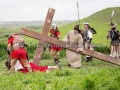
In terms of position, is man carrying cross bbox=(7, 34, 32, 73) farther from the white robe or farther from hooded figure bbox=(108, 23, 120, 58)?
hooded figure bbox=(108, 23, 120, 58)

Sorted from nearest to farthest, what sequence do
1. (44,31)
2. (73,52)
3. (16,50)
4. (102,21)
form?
1. (16,50)
2. (44,31)
3. (73,52)
4. (102,21)

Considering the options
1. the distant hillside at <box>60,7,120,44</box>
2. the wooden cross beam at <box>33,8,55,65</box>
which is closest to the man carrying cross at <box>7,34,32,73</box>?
the wooden cross beam at <box>33,8,55,65</box>

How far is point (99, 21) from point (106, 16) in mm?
3048

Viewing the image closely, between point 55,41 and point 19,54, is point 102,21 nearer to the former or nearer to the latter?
point 55,41

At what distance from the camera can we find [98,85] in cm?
770

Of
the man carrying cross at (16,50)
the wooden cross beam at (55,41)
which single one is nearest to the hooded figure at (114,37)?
the wooden cross beam at (55,41)

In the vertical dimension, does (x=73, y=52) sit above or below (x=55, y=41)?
below

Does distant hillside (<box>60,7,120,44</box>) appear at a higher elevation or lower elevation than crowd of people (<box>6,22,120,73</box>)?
higher

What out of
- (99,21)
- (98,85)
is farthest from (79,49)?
(99,21)

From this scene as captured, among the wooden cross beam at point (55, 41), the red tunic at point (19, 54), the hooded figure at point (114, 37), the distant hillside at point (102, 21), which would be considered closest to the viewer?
the red tunic at point (19, 54)

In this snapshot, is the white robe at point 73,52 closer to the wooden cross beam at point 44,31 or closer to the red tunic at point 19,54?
the wooden cross beam at point 44,31

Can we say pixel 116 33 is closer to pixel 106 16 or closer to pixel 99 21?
pixel 99 21

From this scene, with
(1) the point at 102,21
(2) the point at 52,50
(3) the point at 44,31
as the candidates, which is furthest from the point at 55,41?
(1) the point at 102,21

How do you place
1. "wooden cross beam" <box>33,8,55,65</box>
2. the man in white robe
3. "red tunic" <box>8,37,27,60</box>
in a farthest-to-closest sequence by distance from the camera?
the man in white robe → "wooden cross beam" <box>33,8,55,65</box> → "red tunic" <box>8,37,27,60</box>
